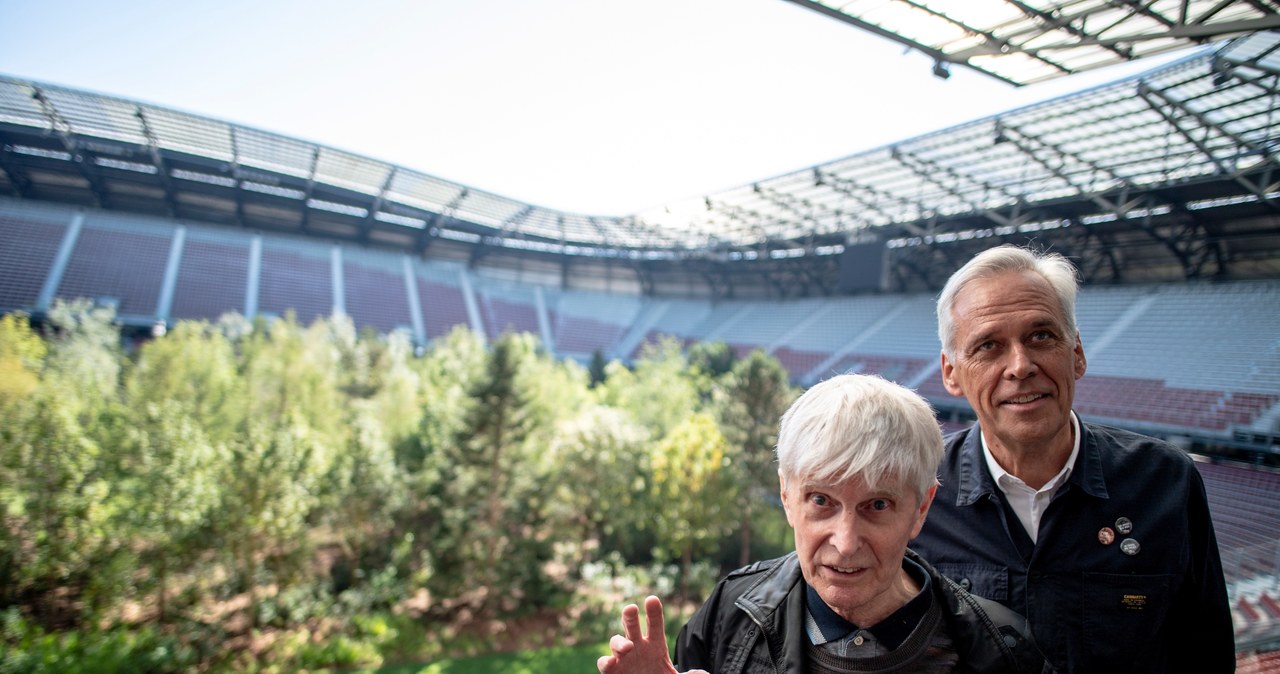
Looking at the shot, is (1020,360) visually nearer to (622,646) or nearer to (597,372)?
(622,646)

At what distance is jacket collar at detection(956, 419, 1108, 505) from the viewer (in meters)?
1.75

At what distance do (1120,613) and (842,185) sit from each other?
21.2 metres

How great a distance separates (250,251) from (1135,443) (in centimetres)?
3796

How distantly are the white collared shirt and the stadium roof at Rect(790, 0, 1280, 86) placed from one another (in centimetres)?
521

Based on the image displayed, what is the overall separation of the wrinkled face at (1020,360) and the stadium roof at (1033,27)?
4.95 m

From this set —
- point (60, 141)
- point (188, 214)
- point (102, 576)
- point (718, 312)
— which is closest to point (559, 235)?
point (718, 312)

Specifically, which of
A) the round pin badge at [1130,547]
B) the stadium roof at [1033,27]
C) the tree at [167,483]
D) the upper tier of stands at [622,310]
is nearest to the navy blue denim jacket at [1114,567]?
the round pin badge at [1130,547]

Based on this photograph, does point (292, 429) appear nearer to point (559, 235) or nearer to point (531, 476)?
point (531, 476)

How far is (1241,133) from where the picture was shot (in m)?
11.5

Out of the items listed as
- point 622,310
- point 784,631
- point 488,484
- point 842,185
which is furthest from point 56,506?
point 622,310

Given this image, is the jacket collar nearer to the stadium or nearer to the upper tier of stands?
the stadium

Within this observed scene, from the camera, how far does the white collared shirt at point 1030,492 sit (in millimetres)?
1795

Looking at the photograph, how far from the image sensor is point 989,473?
6.09ft

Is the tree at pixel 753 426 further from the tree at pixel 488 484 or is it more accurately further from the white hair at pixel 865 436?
the white hair at pixel 865 436
